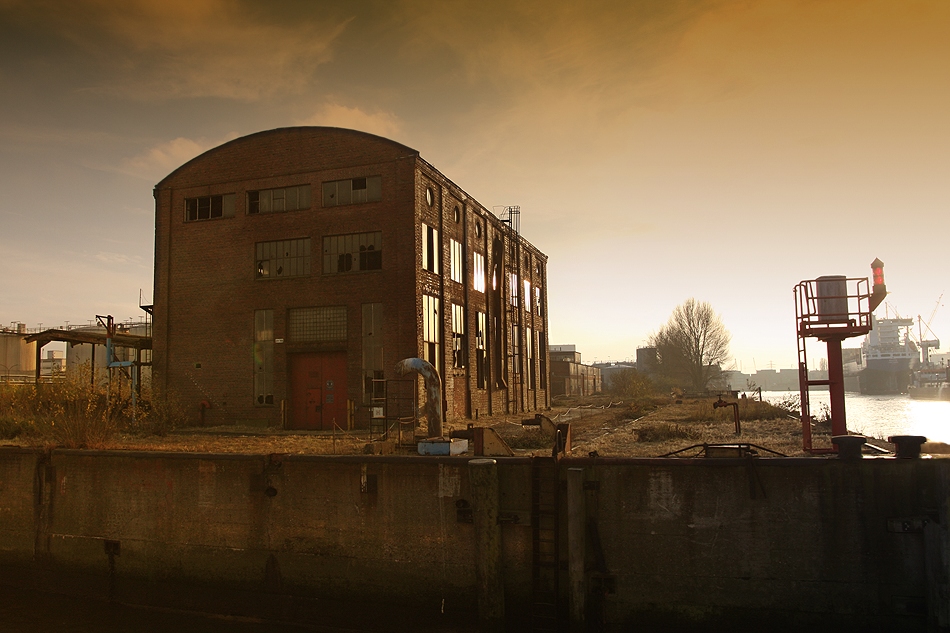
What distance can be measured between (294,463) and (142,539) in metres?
3.77

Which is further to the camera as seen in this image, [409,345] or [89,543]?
[409,345]

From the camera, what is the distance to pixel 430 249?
25969 millimetres

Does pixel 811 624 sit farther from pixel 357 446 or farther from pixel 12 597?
pixel 12 597

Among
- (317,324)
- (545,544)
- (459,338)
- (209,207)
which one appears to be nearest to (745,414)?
(459,338)

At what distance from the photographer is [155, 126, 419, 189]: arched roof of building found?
24.8 meters

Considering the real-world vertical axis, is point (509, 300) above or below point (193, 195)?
below

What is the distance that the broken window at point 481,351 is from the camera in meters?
30.8

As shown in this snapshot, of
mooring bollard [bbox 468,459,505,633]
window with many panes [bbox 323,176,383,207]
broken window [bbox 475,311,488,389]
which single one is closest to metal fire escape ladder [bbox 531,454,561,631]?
mooring bollard [bbox 468,459,505,633]

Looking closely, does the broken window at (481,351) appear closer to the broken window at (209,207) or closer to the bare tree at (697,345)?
the broken window at (209,207)

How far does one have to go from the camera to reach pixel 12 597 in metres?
13.0

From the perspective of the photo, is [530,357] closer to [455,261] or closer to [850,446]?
[455,261]

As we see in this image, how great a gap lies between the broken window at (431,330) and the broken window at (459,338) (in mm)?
1702

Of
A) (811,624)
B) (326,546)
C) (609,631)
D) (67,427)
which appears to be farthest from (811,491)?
(67,427)

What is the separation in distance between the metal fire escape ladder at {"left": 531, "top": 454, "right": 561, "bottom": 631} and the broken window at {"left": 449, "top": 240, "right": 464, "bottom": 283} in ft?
61.9
